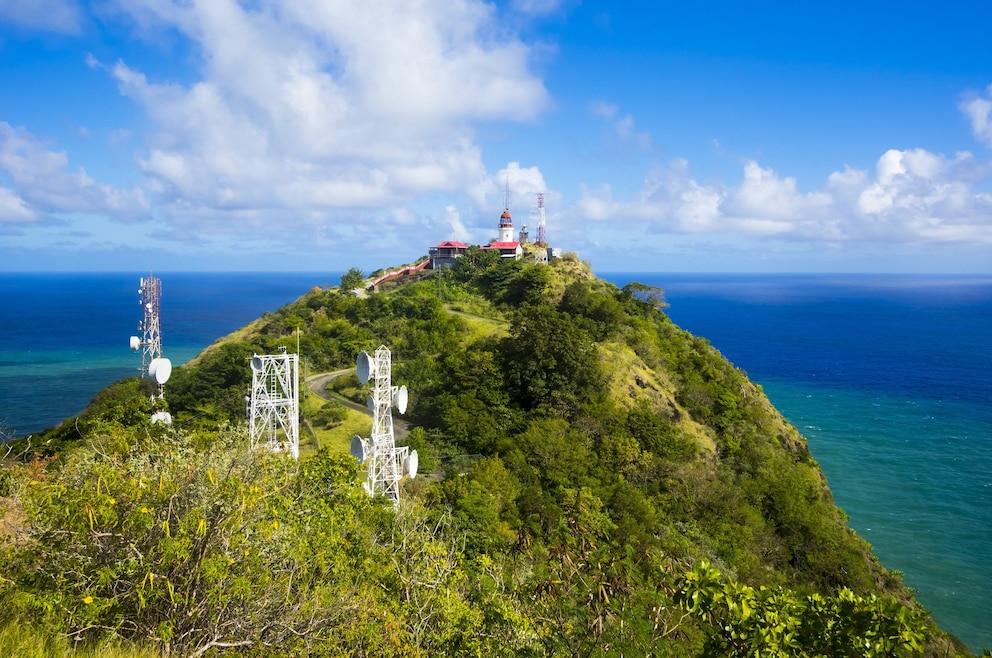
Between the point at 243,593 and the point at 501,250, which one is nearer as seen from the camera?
the point at 243,593

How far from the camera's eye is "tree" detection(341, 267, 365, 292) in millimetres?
57303

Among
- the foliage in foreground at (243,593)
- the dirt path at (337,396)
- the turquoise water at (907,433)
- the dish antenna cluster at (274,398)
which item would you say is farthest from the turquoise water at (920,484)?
the dish antenna cluster at (274,398)

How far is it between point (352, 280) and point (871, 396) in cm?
5939

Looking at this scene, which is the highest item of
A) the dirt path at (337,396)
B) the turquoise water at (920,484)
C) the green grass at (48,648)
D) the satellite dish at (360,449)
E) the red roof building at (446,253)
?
the red roof building at (446,253)

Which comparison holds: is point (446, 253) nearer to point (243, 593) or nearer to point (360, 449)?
point (360, 449)

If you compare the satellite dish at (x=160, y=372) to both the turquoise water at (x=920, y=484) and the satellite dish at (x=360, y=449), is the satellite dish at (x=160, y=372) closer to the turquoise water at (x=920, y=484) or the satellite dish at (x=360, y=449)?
the satellite dish at (x=360, y=449)

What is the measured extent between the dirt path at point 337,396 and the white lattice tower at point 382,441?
10.4 metres

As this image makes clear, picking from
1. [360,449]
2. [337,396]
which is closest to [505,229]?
[337,396]

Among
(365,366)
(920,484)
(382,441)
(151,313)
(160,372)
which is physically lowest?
(920,484)

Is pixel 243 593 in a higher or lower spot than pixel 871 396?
higher

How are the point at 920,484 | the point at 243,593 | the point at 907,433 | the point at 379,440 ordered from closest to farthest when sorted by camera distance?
the point at 243,593
the point at 379,440
the point at 920,484
the point at 907,433

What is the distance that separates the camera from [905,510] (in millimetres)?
39438

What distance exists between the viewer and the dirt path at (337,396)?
107ft

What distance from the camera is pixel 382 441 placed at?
65.2 ft
